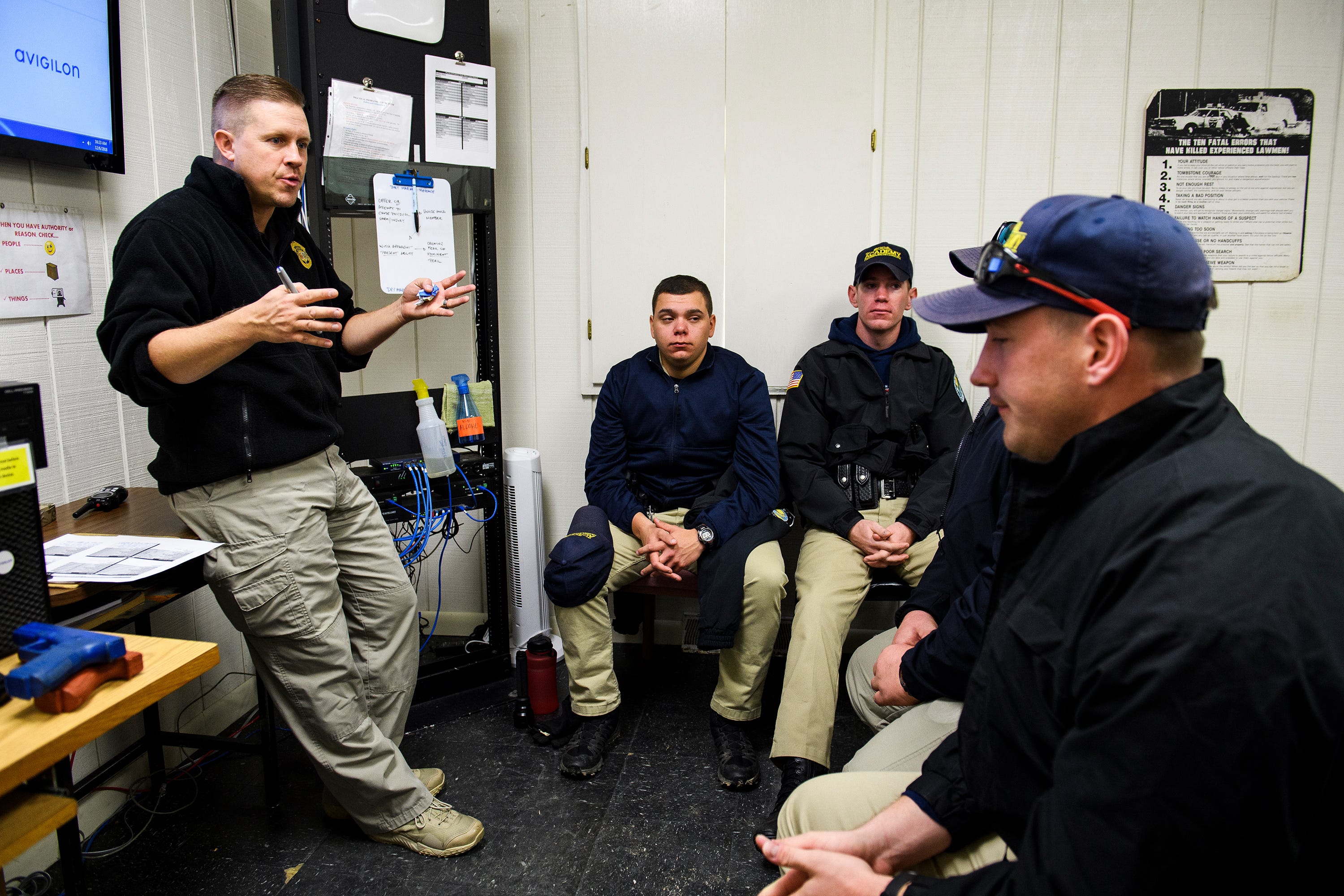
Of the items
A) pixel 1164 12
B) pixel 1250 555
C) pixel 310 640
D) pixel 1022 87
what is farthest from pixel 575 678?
pixel 1164 12

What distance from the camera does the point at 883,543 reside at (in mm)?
2316

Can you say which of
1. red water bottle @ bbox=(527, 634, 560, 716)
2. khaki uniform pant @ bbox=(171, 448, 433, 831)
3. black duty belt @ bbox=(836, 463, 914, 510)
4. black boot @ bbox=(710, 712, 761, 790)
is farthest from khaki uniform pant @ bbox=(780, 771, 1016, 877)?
black duty belt @ bbox=(836, 463, 914, 510)

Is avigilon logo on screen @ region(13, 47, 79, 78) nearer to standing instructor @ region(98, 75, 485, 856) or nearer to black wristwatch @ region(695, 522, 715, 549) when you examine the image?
standing instructor @ region(98, 75, 485, 856)

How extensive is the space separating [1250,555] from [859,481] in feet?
6.10

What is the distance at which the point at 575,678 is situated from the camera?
2283 mm

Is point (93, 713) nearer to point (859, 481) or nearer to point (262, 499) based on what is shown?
point (262, 499)

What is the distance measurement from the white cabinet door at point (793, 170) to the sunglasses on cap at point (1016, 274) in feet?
6.05

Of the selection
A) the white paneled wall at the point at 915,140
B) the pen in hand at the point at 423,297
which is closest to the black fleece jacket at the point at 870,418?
the white paneled wall at the point at 915,140

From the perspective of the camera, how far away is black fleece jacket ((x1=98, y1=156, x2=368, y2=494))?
4.86 ft

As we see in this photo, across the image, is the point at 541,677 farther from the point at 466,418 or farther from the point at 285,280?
the point at 285,280

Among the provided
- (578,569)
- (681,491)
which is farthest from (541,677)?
(681,491)

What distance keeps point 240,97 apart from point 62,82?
411 millimetres

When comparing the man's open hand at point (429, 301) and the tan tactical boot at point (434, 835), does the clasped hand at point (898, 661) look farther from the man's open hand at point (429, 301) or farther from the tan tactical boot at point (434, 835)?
the man's open hand at point (429, 301)

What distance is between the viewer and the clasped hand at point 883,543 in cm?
231
